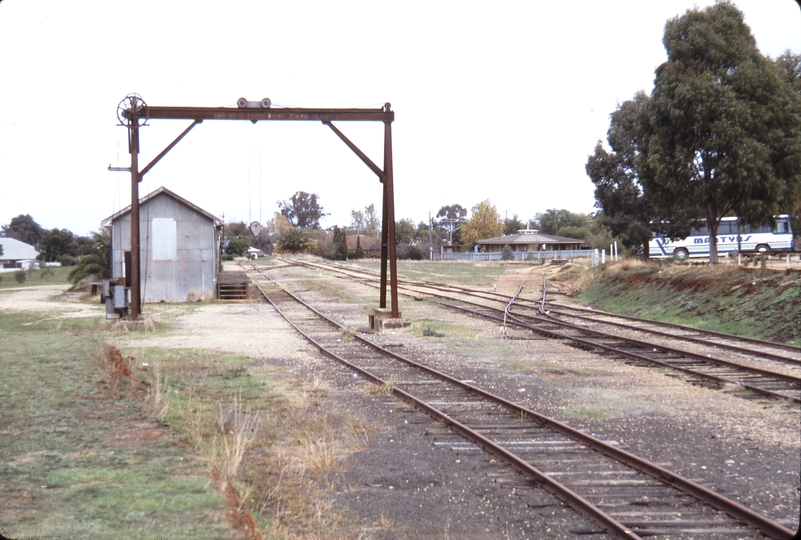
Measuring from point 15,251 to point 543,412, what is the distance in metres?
95.7

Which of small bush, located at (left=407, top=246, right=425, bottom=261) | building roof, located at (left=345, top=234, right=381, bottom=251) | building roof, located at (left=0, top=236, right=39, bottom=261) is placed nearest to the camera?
building roof, located at (left=0, top=236, right=39, bottom=261)

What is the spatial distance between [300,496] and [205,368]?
7.41m

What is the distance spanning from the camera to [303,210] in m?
163

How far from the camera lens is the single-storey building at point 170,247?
2991cm

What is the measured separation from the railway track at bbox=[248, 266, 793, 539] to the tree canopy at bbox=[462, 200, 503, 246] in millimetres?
90927

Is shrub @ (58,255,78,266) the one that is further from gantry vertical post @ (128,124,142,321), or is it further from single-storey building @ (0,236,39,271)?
gantry vertical post @ (128,124,142,321)

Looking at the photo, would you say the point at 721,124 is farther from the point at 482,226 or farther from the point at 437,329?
the point at 482,226

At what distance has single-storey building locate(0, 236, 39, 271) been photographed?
3433 inches

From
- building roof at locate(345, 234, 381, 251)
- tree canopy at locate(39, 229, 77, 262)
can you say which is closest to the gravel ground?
tree canopy at locate(39, 229, 77, 262)

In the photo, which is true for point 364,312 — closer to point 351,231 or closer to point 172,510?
point 172,510

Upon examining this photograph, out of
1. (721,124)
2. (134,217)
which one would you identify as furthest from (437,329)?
(721,124)

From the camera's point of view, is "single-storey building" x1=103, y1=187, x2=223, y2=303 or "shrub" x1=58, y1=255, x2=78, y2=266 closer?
"single-storey building" x1=103, y1=187, x2=223, y2=303

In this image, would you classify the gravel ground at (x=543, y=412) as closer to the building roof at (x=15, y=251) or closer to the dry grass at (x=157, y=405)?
the dry grass at (x=157, y=405)

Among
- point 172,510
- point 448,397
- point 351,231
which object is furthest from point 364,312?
point 351,231
